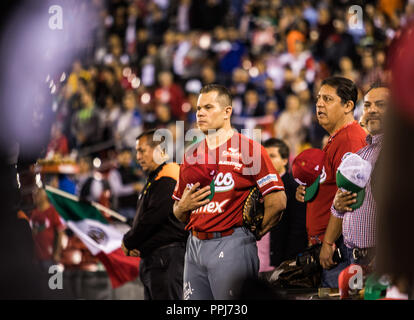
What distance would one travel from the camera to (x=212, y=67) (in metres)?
12.9

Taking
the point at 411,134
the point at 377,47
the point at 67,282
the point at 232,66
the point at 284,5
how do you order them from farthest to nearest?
the point at 284,5 < the point at 232,66 < the point at 377,47 < the point at 67,282 < the point at 411,134

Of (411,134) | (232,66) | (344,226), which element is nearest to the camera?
(411,134)

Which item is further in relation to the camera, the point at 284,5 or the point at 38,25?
the point at 284,5

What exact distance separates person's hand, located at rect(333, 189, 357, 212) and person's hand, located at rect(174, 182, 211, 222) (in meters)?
0.86

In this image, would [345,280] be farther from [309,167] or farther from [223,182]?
[223,182]

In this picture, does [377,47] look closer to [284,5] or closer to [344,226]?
[284,5]

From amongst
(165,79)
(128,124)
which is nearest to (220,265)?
(128,124)

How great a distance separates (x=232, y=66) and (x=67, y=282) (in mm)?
7437

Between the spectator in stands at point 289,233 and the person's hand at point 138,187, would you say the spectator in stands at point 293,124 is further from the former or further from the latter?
the spectator in stands at point 289,233

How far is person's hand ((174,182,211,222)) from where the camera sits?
3.96 m

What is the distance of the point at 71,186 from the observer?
9570 millimetres

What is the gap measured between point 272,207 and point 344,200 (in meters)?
0.56

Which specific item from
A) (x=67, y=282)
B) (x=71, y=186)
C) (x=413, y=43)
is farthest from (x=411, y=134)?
(x=71, y=186)

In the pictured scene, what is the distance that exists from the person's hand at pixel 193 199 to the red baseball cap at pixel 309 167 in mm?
622
